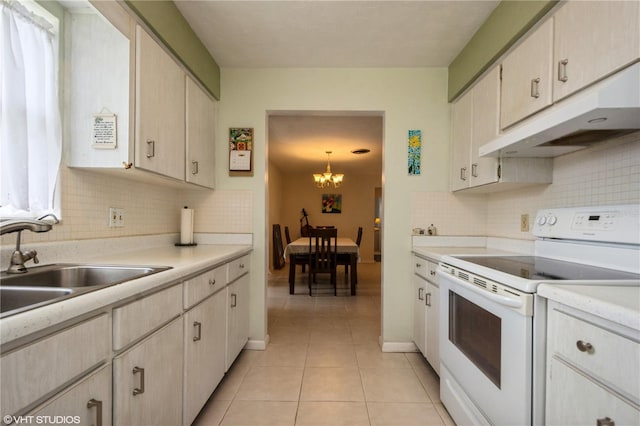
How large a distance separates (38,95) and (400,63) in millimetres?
2349

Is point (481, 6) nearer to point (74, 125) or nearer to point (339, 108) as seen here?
point (339, 108)

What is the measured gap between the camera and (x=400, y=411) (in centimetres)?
185

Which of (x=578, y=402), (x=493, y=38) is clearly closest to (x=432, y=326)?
(x=578, y=402)

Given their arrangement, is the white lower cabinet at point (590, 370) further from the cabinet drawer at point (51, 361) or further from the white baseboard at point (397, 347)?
the white baseboard at point (397, 347)

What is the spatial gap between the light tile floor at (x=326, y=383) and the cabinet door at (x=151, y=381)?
0.52 meters

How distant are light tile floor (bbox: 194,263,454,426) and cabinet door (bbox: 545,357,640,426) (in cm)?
88

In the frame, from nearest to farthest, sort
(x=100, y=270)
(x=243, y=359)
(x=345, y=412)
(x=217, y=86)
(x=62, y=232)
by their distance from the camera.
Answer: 1. (x=100, y=270)
2. (x=62, y=232)
3. (x=345, y=412)
4. (x=243, y=359)
5. (x=217, y=86)

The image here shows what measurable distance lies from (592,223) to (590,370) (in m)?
0.88

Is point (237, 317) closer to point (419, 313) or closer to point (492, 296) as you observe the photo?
point (419, 313)

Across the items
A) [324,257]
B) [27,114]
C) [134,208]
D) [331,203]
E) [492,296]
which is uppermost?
[27,114]

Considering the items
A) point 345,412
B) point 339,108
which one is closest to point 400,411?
point 345,412

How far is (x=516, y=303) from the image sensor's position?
115 centimetres

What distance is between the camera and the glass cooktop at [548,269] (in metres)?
1.21

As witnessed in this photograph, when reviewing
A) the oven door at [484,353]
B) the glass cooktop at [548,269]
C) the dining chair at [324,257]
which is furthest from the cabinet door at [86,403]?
the dining chair at [324,257]
